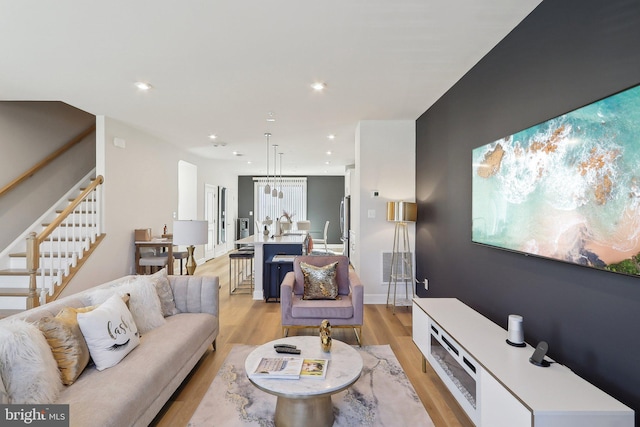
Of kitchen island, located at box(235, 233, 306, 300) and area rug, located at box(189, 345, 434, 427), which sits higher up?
kitchen island, located at box(235, 233, 306, 300)

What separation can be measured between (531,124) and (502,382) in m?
1.72

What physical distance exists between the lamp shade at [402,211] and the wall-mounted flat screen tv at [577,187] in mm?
1771

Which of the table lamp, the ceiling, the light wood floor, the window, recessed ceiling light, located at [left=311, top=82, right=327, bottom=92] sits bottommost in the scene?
the light wood floor

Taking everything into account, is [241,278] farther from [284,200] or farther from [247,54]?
[284,200]

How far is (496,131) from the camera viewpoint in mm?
2652

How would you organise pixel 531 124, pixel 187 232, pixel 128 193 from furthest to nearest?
1. pixel 128 193
2. pixel 187 232
3. pixel 531 124

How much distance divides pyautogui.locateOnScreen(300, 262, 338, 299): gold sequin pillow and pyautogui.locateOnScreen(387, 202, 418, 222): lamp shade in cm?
128

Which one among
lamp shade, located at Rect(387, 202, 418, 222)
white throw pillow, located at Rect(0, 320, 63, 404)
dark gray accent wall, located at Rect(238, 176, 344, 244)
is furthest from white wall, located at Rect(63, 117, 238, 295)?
dark gray accent wall, located at Rect(238, 176, 344, 244)

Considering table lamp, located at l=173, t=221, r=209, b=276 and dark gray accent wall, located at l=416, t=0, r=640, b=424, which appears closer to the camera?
dark gray accent wall, located at l=416, t=0, r=640, b=424

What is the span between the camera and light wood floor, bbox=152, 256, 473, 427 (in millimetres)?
2215

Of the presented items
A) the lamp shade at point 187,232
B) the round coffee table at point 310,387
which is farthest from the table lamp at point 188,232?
the round coffee table at point 310,387

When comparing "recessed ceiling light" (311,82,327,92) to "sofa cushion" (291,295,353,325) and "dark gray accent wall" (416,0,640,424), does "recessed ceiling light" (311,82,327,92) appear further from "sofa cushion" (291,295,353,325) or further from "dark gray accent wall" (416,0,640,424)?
"sofa cushion" (291,295,353,325)

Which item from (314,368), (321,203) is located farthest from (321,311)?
(321,203)

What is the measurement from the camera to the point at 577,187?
67.9 inches
